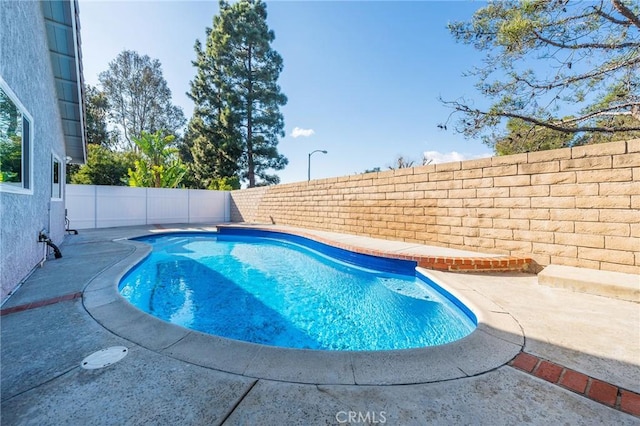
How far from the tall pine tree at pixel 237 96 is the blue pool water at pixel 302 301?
1520cm

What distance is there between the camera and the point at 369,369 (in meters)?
2.02

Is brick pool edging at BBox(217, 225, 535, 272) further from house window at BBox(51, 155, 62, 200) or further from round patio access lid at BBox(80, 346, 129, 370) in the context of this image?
house window at BBox(51, 155, 62, 200)

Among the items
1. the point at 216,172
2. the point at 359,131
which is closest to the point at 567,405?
the point at 359,131

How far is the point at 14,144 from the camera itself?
3.70m

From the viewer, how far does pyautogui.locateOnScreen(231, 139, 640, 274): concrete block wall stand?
4102 millimetres

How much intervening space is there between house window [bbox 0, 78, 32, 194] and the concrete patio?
5.85 feet

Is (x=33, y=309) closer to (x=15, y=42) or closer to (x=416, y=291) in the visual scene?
(x=15, y=42)

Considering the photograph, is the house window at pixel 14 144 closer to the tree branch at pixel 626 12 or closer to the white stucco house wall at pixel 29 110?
the white stucco house wall at pixel 29 110

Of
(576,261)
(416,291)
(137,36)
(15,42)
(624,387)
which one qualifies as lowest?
(416,291)

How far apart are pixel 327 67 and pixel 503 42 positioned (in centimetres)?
874

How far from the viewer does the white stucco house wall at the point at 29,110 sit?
3303 millimetres

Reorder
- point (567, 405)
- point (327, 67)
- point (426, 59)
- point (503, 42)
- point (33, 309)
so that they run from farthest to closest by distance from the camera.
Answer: point (327, 67) → point (426, 59) → point (503, 42) → point (33, 309) → point (567, 405)
